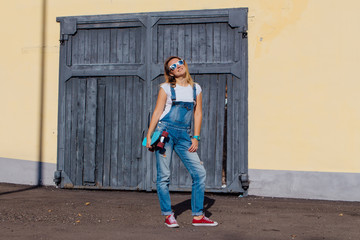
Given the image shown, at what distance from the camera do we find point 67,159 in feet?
24.9

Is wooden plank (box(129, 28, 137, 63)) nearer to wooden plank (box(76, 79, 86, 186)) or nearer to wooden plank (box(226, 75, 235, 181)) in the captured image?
wooden plank (box(76, 79, 86, 186))

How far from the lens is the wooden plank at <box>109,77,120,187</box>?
7422 mm

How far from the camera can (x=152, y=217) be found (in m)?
5.33

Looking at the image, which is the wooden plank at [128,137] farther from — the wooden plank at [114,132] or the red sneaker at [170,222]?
the red sneaker at [170,222]

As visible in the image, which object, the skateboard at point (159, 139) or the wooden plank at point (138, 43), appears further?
the wooden plank at point (138, 43)

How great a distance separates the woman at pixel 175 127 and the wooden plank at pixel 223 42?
97.0 inches

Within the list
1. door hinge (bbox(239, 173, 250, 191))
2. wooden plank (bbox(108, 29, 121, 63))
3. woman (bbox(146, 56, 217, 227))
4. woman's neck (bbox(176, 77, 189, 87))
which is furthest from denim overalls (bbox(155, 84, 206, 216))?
wooden plank (bbox(108, 29, 121, 63))

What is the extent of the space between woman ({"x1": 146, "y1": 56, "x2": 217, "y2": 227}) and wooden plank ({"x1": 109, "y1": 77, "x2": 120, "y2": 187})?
2747mm

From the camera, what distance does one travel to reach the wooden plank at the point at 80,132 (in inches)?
297

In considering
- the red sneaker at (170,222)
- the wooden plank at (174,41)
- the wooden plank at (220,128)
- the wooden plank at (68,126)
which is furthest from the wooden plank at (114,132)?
the red sneaker at (170,222)

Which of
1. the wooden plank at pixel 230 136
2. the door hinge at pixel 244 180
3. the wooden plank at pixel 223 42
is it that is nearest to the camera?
the door hinge at pixel 244 180

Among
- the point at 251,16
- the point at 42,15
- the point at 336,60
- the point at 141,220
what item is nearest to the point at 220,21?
the point at 251,16

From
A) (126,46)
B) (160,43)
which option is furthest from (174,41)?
(126,46)

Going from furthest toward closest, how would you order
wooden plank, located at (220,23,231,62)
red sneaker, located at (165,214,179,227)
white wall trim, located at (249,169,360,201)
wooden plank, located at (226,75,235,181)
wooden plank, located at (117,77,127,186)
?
1. wooden plank, located at (117,77,127,186)
2. wooden plank, located at (220,23,231,62)
3. wooden plank, located at (226,75,235,181)
4. white wall trim, located at (249,169,360,201)
5. red sneaker, located at (165,214,179,227)
